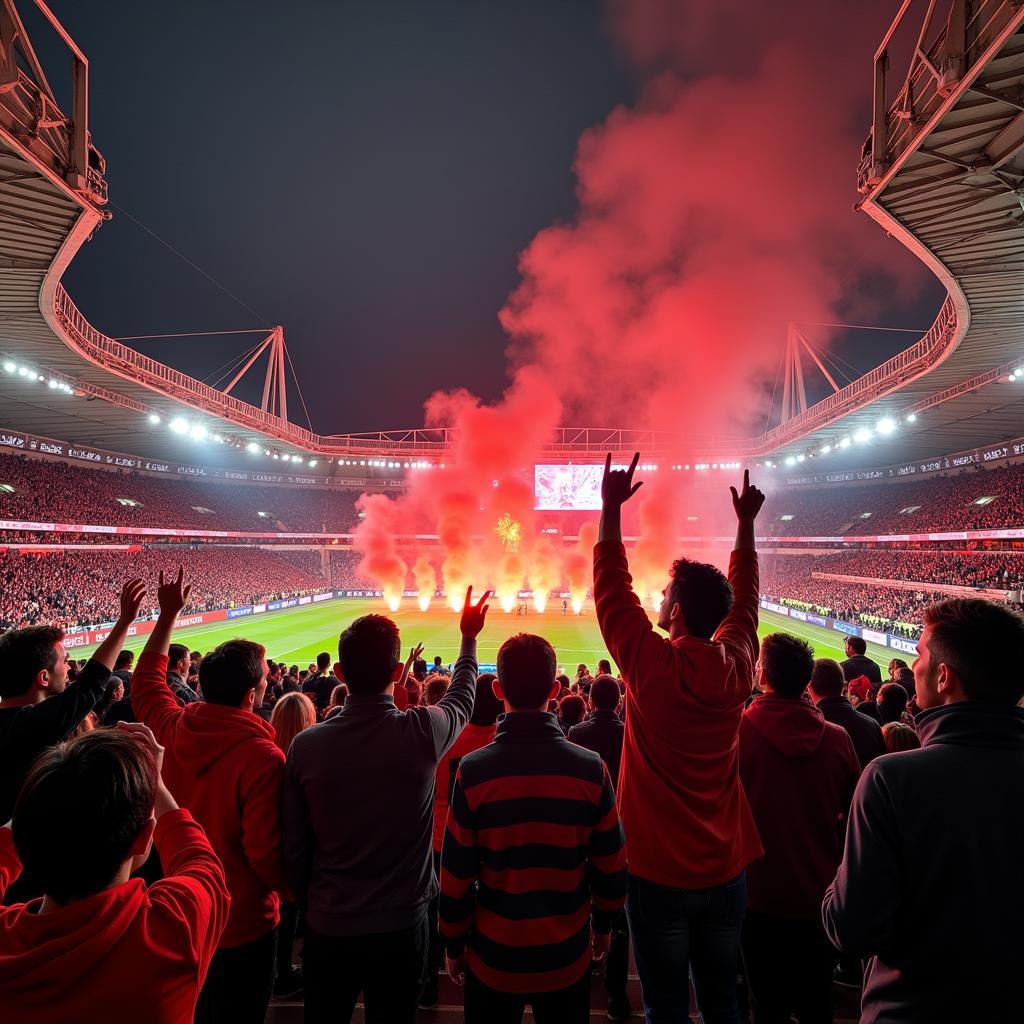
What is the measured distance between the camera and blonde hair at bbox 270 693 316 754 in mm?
4512

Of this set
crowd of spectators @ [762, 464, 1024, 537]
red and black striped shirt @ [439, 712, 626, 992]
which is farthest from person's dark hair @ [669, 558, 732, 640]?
crowd of spectators @ [762, 464, 1024, 537]

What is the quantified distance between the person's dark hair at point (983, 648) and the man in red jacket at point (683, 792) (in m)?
0.75

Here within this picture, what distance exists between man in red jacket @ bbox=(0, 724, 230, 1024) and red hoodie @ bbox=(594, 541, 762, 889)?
72.1 inches

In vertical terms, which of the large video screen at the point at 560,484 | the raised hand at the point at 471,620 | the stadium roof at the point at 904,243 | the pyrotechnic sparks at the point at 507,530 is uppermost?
the stadium roof at the point at 904,243

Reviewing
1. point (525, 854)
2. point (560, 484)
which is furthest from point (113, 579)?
point (525, 854)

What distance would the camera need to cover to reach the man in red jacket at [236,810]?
2.69 meters

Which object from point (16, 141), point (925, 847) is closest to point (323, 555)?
point (16, 141)

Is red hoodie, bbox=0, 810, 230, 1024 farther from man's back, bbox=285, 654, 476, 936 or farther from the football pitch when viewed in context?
Answer: the football pitch

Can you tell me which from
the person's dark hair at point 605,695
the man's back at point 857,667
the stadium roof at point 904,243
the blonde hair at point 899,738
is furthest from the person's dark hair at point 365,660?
the stadium roof at point 904,243

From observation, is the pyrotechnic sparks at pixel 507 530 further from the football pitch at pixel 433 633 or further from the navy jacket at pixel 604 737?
the navy jacket at pixel 604 737

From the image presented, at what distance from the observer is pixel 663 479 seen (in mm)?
61812

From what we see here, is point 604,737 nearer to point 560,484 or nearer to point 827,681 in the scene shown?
point 827,681

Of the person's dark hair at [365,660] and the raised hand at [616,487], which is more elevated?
the raised hand at [616,487]

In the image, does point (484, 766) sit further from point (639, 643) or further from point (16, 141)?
point (16, 141)
